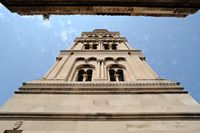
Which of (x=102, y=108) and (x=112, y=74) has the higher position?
(x=112, y=74)

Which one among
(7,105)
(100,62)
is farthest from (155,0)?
(100,62)

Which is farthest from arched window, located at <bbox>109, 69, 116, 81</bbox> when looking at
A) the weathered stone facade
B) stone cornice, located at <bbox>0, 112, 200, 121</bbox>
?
the weathered stone facade

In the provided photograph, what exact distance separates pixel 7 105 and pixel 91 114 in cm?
353

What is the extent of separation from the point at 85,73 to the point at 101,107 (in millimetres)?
7460

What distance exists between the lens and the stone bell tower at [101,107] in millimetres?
8680

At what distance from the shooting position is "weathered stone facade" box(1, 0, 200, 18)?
445cm

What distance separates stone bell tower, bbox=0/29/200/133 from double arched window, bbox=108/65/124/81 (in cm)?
125

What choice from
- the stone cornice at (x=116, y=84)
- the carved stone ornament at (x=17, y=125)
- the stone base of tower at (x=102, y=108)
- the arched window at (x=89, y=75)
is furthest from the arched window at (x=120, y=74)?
the carved stone ornament at (x=17, y=125)

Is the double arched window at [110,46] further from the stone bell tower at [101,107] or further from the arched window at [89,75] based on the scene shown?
the stone bell tower at [101,107]

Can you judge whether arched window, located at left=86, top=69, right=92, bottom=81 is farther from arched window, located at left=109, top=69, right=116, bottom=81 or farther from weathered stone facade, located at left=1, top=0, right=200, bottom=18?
weathered stone facade, located at left=1, top=0, right=200, bottom=18

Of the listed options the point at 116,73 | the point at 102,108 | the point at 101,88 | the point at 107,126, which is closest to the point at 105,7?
the point at 107,126

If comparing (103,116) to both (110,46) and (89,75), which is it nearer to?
(89,75)

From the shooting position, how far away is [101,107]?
1019cm

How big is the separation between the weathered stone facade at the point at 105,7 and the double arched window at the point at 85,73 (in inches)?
477
